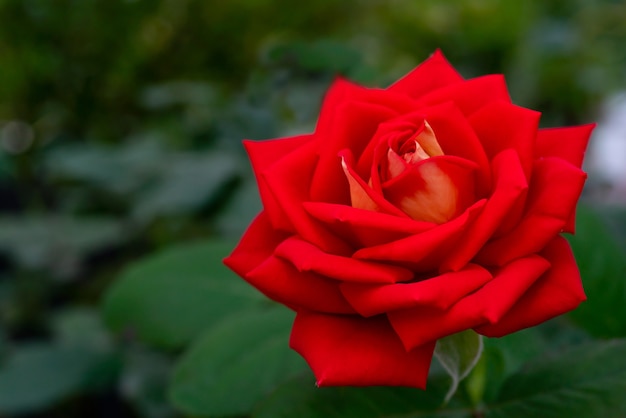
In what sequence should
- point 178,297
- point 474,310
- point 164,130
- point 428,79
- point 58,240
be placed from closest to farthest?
point 474,310
point 428,79
point 178,297
point 58,240
point 164,130

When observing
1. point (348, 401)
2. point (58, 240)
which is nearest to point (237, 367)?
point (348, 401)

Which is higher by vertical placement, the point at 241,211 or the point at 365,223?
the point at 365,223

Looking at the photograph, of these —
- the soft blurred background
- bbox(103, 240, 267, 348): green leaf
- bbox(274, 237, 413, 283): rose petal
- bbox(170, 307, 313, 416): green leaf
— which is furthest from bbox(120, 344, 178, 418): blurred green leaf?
bbox(274, 237, 413, 283): rose petal

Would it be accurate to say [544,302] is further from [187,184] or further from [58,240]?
[58,240]

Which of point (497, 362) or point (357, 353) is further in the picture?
point (497, 362)

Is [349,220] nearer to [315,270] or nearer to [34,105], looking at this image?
[315,270]

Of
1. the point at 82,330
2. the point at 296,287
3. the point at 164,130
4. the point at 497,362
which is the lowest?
the point at 82,330

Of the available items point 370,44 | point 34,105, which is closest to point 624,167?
point 370,44

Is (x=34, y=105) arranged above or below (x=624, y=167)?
above
